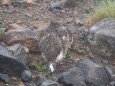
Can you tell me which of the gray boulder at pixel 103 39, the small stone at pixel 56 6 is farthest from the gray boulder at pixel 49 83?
the small stone at pixel 56 6

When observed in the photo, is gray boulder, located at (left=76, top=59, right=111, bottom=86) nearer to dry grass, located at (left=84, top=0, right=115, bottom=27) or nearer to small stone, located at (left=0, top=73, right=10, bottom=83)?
small stone, located at (left=0, top=73, right=10, bottom=83)

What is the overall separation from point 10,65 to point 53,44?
2.99 ft

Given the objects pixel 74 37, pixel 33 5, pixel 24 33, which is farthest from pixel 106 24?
pixel 33 5

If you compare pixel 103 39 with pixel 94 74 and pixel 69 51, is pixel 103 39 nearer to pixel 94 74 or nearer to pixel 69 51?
pixel 69 51

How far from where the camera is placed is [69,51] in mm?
7867

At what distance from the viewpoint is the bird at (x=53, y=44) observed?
6445 millimetres

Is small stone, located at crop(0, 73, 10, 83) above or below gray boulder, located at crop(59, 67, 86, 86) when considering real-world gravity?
above

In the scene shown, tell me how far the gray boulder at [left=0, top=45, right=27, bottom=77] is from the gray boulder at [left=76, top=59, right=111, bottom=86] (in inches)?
46.7

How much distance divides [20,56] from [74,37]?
2377mm

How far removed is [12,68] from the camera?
631cm

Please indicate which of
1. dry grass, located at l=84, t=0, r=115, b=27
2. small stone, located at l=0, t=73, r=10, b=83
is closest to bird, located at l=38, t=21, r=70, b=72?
small stone, located at l=0, t=73, r=10, b=83

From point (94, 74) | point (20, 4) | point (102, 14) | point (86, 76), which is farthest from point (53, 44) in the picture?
point (20, 4)

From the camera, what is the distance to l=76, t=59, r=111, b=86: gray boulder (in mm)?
6379

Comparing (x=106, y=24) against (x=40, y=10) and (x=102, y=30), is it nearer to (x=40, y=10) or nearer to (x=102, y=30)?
(x=102, y=30)
